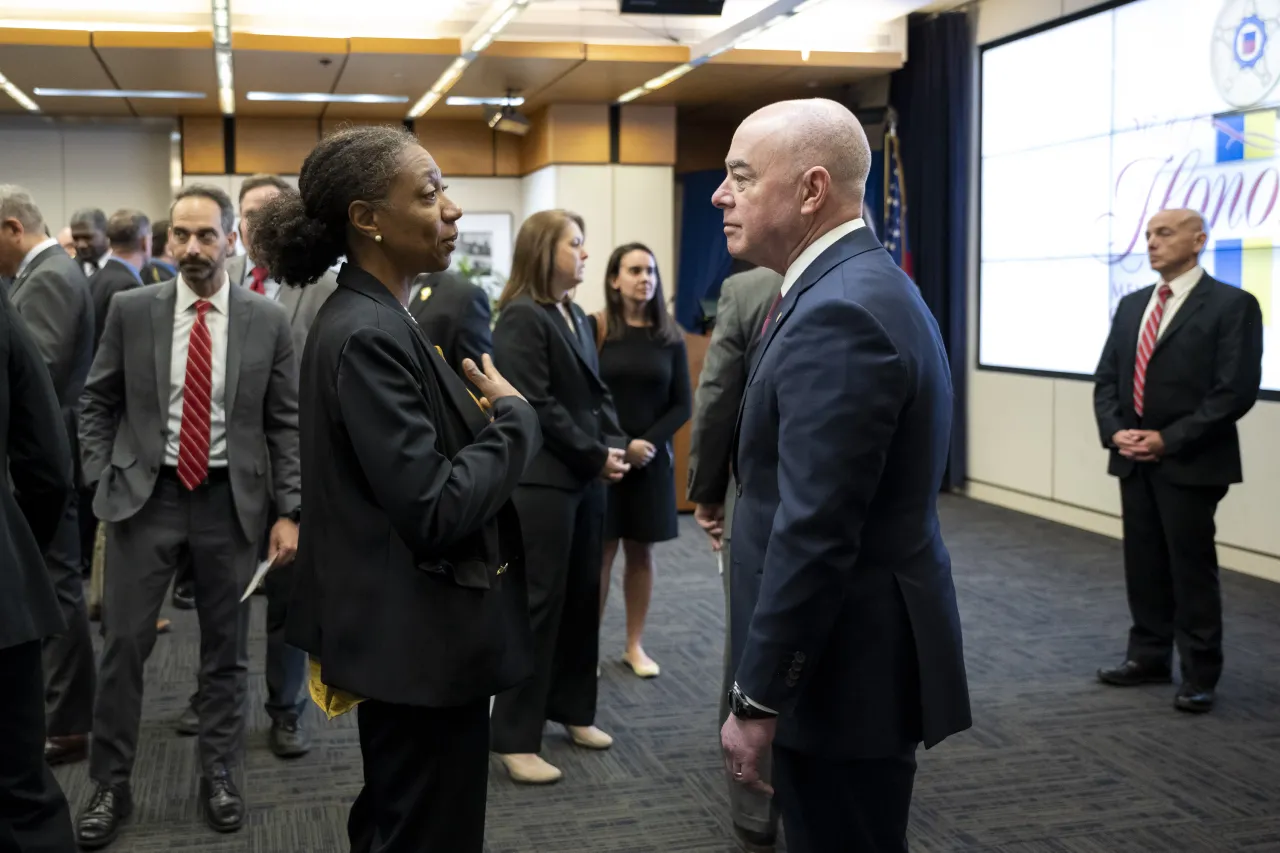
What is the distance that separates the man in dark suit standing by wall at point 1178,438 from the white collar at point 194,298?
116 inches

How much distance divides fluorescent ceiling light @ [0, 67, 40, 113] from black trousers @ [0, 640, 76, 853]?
8134 mm

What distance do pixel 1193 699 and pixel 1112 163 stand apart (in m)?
4.09

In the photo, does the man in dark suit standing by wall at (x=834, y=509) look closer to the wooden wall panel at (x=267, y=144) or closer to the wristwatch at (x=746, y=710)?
the wristwatch at (x=746, y=710)

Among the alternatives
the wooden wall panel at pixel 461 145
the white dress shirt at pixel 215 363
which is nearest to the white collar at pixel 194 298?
the white dress shirt at pixel 215 363

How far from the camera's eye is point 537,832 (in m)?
3.22

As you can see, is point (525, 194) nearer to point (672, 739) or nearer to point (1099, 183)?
point (1099, 183)

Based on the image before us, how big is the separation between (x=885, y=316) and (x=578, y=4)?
755 centimetres

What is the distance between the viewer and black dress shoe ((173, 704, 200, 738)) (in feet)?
12.9

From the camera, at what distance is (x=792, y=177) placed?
5.87ft

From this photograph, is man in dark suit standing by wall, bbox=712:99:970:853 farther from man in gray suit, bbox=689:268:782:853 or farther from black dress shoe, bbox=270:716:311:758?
black dress shoe, bbox=270:716:311:758

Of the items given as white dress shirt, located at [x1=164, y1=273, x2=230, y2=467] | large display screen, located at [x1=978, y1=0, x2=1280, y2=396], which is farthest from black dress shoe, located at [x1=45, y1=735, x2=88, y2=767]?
large display screen, located at [x1=978, y1=0, x2=1280, y2=396]

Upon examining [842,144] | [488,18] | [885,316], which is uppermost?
[488,18]

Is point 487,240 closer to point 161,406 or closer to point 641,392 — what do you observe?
point 641,392

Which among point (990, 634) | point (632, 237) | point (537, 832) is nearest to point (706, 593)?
point (990, 634)
